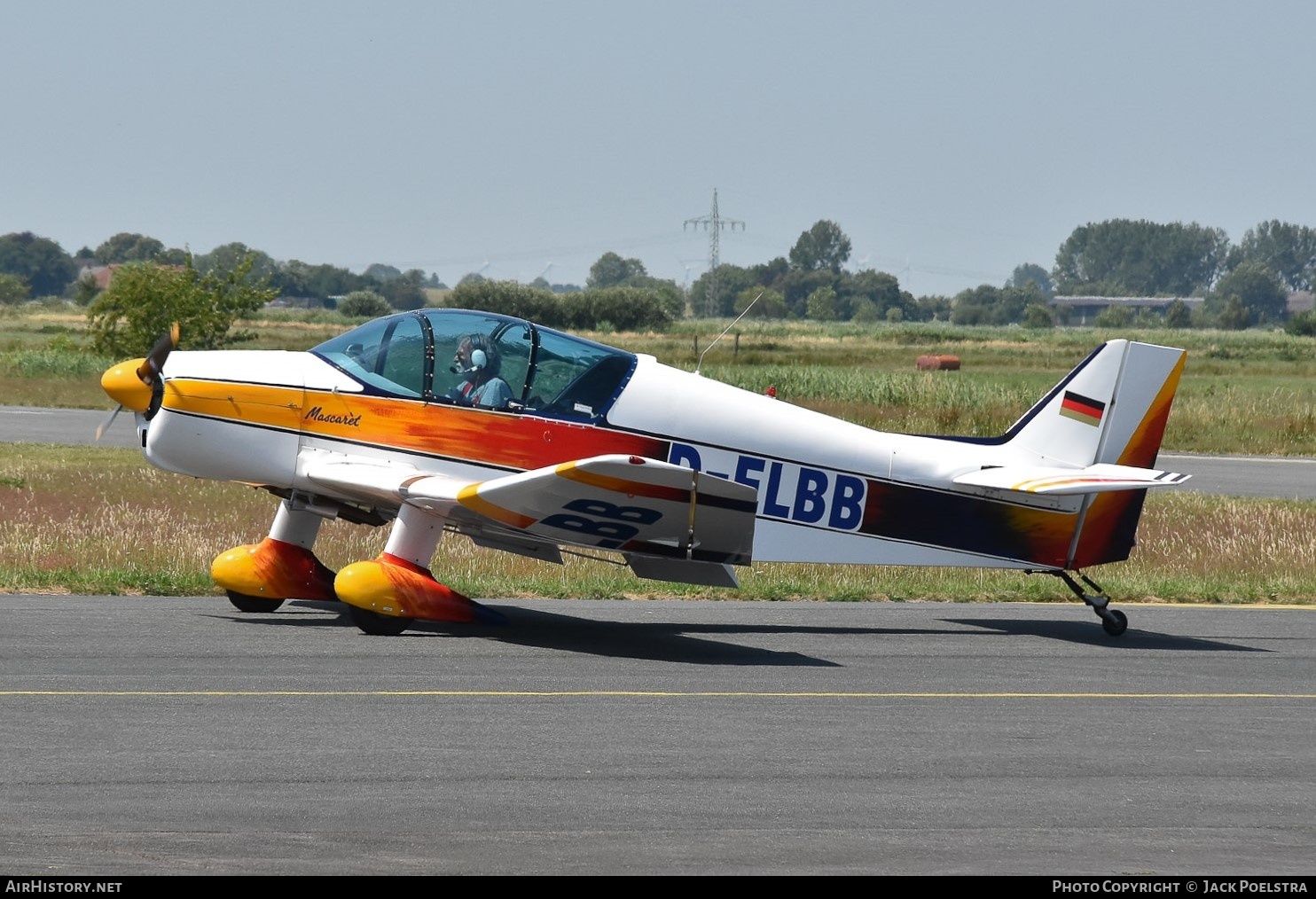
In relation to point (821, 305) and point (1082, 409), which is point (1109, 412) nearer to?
point (1082, 409)

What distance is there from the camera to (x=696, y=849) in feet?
19.1

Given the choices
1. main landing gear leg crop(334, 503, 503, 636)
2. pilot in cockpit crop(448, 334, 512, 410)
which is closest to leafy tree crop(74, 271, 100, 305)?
pilot in cockpit crop(448, 334, 512, 410)

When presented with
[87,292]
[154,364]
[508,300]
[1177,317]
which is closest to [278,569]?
[154,364]

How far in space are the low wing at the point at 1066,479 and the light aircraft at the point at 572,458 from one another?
2 centimetres

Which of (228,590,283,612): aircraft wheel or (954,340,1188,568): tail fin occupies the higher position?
(954,340,1188,568): tail fin

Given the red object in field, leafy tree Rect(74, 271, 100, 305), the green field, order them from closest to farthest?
the green field → the red object in field → leafy tree Rect(74, 271, 100, 305)

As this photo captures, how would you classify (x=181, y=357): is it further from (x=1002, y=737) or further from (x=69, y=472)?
(x=69, y=472)

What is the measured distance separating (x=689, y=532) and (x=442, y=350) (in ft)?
7.74

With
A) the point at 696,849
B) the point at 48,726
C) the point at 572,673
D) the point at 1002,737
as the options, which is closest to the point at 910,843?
the point at 696,849

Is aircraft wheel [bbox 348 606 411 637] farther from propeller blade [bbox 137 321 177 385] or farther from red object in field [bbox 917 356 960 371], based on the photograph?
red object in field [bbox 917 356 960 371]

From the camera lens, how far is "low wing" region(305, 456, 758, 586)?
9523 mm

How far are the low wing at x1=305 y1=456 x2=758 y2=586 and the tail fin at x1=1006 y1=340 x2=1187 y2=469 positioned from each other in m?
2.93

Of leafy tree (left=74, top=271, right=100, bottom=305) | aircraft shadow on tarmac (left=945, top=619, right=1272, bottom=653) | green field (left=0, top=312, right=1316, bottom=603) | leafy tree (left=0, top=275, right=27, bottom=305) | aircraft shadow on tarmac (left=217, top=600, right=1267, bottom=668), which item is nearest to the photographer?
aircraft shadow on tarmac (left=217, top=600, right=1267, bottom=668)

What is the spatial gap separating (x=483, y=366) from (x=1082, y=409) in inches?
186
